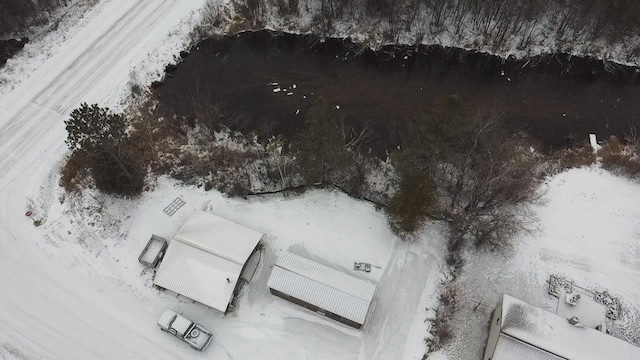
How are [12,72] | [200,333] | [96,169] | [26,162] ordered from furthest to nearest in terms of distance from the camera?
[12,72]
[26,162]
[96,169]
[200,333]

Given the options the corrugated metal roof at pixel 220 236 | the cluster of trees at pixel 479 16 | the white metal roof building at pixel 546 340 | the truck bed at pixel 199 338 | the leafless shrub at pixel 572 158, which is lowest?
the truck bed at pixel 199 338

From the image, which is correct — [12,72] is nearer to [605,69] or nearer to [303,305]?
[303,305]

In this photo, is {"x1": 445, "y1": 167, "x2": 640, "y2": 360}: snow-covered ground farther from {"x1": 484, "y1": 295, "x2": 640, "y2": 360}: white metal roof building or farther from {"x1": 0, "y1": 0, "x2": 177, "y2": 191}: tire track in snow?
{"x1": 0, "y1": 0, "x2": 177, "y2": 191}: tire track in snow

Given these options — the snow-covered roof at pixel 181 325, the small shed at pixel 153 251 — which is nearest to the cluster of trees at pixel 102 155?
the small shed at pixel 153 251

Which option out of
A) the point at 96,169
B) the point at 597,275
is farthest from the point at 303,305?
the point at 597,275

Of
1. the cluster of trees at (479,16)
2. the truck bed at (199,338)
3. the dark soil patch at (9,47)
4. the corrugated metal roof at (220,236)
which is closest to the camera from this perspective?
the truck bed at (199,338)

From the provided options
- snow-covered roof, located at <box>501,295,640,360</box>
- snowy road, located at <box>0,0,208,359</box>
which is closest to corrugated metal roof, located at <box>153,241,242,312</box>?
snowy road, located at <box>0,0,208,359</box>

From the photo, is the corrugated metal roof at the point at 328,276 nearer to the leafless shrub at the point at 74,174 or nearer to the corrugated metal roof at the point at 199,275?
the corrugated metal roof at the point at 199,275
